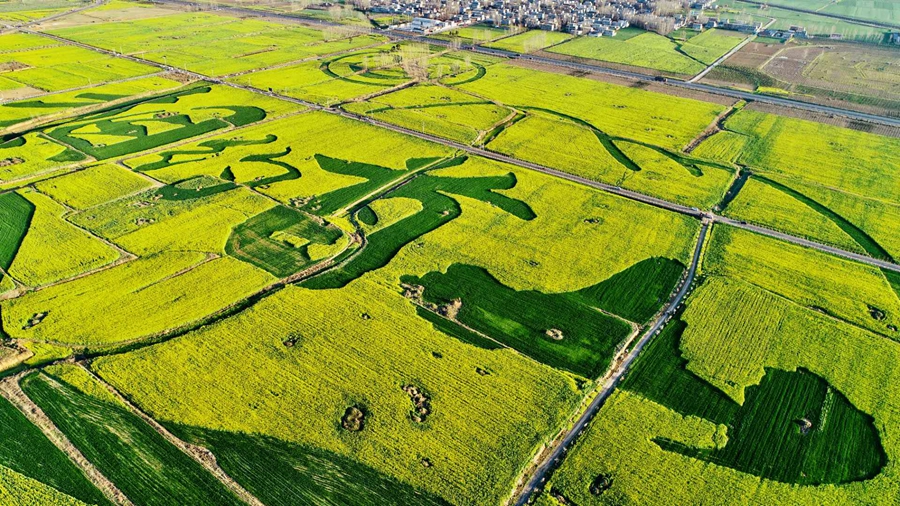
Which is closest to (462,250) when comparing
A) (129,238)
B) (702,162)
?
(129,238)

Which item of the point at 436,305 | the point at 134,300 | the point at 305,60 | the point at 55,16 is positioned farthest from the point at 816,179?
the point at 55,16

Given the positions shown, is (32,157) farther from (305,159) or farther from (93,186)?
(305,159)

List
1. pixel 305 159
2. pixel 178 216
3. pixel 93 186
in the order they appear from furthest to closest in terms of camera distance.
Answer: pixel 305 159 < pixel 93 186 < pixel 178 216

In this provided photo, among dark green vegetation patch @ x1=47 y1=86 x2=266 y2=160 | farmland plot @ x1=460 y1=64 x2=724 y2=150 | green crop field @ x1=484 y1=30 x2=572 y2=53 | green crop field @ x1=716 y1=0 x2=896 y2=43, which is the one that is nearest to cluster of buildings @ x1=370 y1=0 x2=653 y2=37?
green crop field @ x1=484 y1=30 x2=572 y2=53

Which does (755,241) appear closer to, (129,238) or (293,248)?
(293,248)

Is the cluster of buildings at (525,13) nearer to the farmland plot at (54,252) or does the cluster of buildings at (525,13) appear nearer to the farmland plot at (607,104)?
the farmland plot at (607,104)

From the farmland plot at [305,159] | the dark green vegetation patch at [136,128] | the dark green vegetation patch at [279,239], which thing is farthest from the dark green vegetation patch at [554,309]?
the dark green vegetation patch at [136,128]

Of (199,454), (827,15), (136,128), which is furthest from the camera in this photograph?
(827,15)
